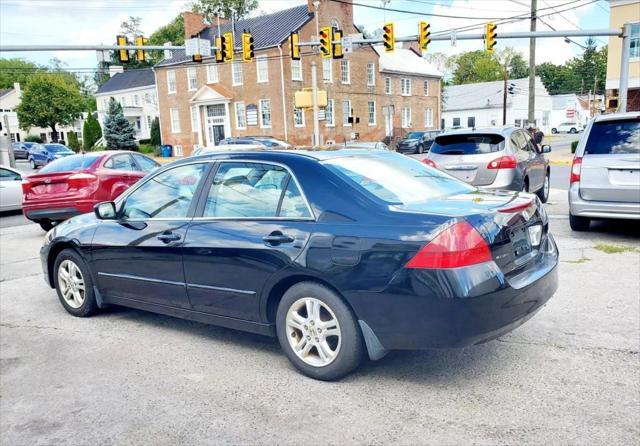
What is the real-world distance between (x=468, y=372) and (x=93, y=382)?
8.62 feet

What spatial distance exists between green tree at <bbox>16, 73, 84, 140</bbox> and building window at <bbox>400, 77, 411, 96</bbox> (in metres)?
38.9

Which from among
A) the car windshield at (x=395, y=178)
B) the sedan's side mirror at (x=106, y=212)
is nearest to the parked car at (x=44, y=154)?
the sedan's side mirror at (x=106, y=212)

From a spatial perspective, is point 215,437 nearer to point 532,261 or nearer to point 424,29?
point 532,261

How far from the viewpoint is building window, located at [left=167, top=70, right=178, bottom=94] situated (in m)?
44.7

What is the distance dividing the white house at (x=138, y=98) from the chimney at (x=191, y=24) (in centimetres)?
1379

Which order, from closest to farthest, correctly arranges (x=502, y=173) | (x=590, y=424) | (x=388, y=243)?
(x=590, y=424), (x=388, y=243), (x=502, y=173)

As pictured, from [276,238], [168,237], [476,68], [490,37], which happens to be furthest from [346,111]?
[476,68]

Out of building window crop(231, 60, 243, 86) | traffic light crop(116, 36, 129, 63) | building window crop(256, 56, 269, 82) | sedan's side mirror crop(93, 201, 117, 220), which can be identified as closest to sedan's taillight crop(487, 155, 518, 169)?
sedan's side mirror crop(93, 201, 117, 220)

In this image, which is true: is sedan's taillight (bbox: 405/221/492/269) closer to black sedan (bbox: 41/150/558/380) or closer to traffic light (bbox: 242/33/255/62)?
black sedan (bbox: 41/150/558/380)

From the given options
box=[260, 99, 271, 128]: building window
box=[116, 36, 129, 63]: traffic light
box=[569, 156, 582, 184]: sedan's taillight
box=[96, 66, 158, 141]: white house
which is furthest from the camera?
box=[96, 66, 158, 141]: white house

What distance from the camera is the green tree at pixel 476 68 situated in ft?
329

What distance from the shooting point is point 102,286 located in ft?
17.1

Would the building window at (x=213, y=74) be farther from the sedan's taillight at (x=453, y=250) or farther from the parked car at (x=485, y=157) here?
the sedan's taillight at (x=453, y=250)

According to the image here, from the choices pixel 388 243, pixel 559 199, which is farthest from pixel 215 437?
pixel 559 199
